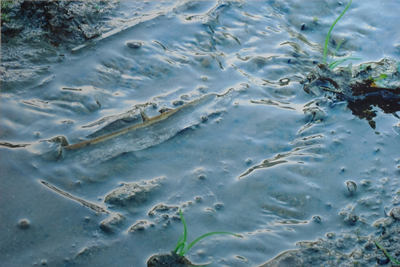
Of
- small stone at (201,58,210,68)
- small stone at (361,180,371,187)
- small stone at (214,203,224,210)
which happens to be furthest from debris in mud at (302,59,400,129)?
small stone at (214,203,224,210)

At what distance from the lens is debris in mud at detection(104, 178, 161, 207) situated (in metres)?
2.29

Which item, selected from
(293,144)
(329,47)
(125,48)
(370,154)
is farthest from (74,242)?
(329,47)

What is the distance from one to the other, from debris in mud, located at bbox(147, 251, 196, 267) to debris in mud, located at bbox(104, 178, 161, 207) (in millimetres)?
406

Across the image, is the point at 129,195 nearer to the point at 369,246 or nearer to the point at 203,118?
the point at 203,118

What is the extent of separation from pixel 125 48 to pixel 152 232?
1916 mm

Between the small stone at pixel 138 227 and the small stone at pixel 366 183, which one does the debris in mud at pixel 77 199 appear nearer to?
the small stone at pixel 138 227

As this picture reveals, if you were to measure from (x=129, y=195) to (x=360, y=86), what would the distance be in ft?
7.42

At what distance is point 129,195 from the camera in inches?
90.7

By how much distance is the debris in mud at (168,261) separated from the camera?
201cm

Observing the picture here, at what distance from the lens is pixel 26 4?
139 inches

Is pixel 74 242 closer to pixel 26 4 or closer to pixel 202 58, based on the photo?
pixel 202 58

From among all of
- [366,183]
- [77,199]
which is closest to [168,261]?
[77,199]

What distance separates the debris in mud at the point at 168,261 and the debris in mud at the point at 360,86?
1910 mm

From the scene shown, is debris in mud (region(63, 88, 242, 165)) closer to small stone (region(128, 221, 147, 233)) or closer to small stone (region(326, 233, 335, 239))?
small stone (region(128, 221, 147, 233))
